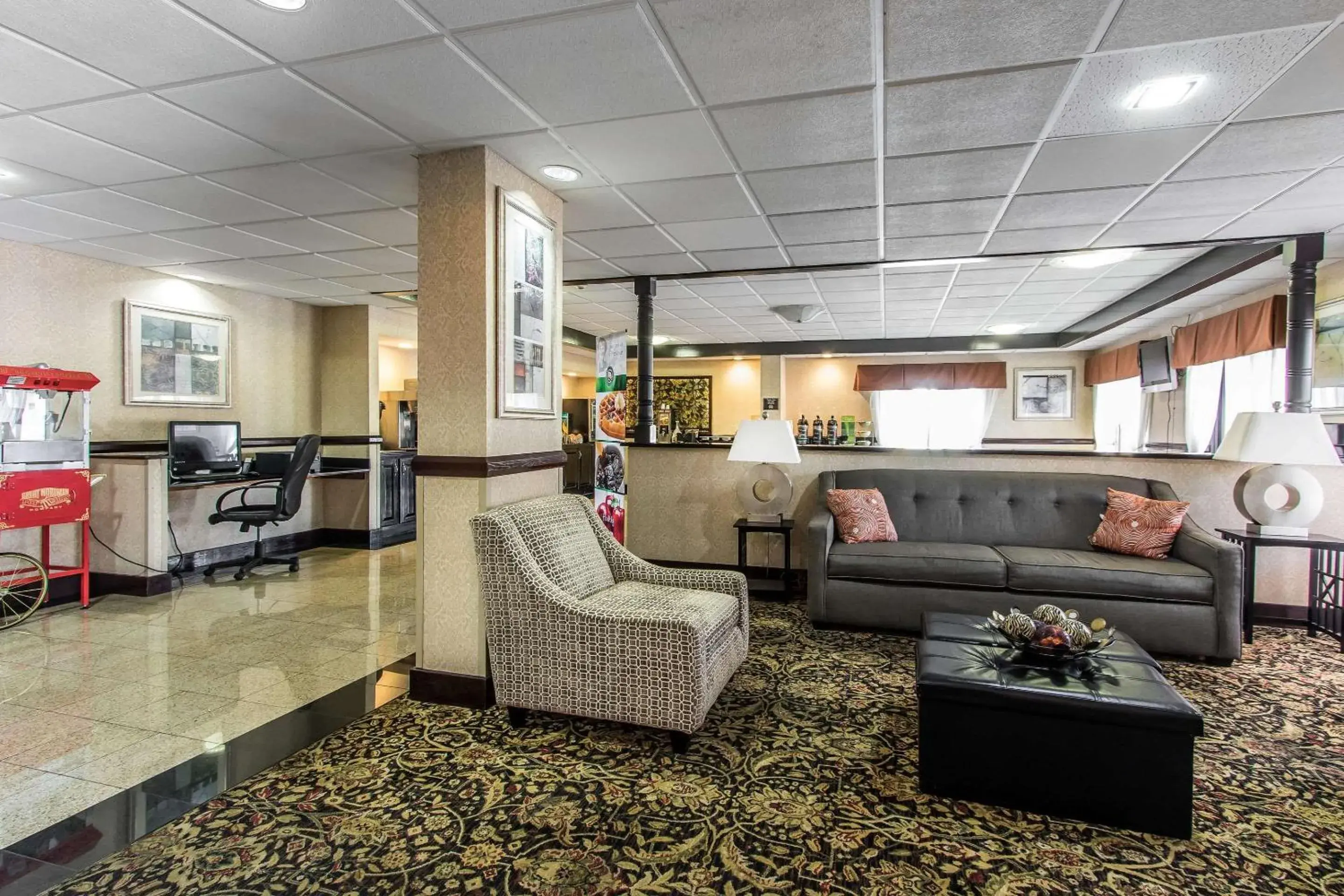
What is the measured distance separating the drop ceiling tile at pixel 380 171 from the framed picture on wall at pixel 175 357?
10.8 ft

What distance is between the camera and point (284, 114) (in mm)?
2727

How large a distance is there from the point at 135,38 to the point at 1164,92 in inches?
148

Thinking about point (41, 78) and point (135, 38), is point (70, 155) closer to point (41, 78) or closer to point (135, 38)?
point (41, 78)

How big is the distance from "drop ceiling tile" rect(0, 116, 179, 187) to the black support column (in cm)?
327

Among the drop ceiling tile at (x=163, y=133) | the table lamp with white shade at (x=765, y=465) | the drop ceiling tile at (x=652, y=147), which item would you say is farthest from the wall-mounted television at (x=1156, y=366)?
the drop ceiling tile at (x=163, y=133)

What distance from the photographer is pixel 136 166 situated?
129 inches

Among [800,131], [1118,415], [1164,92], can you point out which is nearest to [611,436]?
[800,131]

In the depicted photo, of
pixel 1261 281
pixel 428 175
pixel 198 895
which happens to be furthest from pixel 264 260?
pixel 1261 281

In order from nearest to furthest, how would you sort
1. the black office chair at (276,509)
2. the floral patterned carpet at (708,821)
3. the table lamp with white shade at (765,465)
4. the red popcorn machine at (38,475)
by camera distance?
the floral patterned carpet at (708,821) → the red popcorn machine at (38,475) → the table lamp with white shade at (765,465) → the black office chair at (276,509)

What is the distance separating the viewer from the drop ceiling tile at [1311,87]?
223 cm

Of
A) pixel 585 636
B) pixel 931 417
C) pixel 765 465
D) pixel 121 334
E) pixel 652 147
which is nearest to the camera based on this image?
pixel 585 636

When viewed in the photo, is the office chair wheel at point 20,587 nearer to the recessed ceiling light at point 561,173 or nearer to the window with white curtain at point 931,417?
the recessed ceiling light at point 561,173

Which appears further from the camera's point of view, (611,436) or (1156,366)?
(1156,366)

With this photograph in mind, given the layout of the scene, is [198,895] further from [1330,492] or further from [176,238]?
[1330,492]
